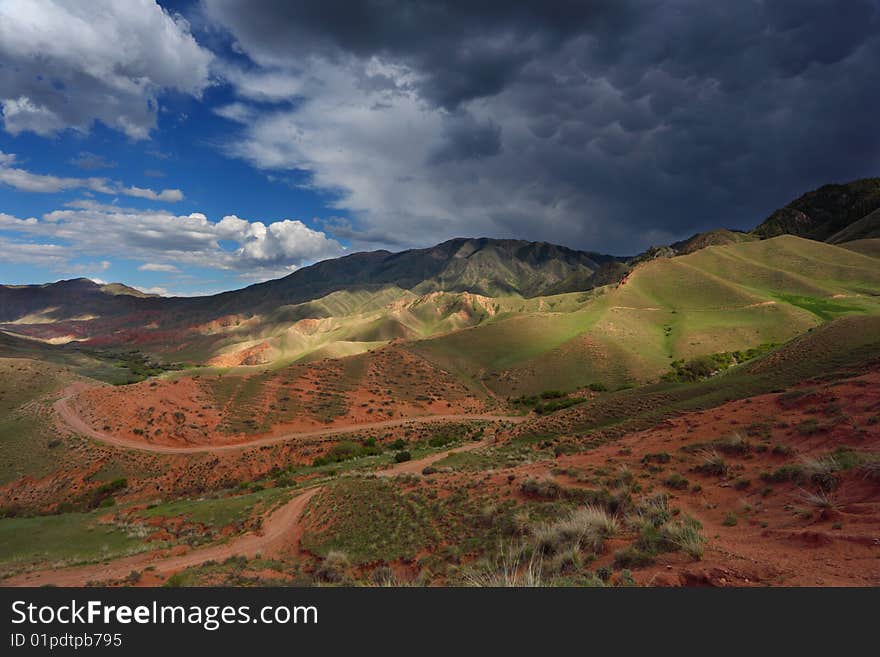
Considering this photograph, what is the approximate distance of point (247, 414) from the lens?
5250 cm

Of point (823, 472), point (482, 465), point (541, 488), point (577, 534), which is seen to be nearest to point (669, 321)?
point (482, 465)

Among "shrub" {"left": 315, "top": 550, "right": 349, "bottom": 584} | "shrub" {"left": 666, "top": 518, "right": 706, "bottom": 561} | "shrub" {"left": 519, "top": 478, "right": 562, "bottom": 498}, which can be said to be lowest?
"shrub" {"left": 315, "top": 550, "right": 349, "bottom": 584}

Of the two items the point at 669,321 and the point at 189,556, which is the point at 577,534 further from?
the point at 669,321

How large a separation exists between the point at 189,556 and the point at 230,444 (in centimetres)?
3346

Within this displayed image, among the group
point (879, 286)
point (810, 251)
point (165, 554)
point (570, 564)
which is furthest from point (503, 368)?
point (810, 251)

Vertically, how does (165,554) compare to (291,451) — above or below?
above

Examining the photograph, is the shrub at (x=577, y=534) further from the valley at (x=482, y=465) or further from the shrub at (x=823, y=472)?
the shrub at (x=823, y=472)

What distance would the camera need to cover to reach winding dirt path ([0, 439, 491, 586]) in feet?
46.8

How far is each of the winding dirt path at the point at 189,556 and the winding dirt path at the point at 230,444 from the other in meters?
28.2

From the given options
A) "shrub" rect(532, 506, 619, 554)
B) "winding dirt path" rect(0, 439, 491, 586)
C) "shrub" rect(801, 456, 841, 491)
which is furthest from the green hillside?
"shrub" rect(532, 506, 619, 554)

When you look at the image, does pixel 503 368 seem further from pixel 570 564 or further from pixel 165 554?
pixel 570 564

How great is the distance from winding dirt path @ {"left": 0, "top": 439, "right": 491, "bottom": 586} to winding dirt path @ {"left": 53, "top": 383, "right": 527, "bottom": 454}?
28.2 m

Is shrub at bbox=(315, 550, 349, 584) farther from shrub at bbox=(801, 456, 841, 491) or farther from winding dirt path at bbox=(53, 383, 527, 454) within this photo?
winding dirt path at bbox=(53, 383, 527, 454)
